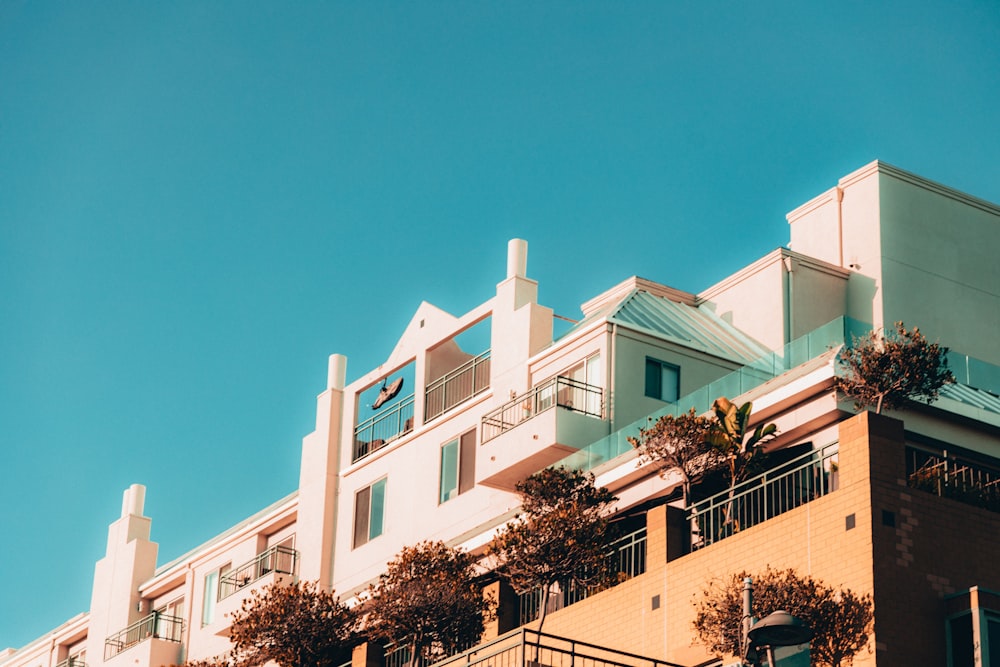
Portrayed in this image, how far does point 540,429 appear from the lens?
127ft

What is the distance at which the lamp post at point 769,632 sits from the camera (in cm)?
2345

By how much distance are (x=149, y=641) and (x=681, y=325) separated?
18.9m

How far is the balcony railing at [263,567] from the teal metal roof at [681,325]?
10.8m

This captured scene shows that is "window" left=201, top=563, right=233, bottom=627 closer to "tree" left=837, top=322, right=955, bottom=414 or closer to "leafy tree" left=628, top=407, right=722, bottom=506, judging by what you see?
"leafy tree" left=628, top=407, right=722, bottom=506

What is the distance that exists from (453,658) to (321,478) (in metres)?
15.7

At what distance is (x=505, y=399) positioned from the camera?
4194 centimetres

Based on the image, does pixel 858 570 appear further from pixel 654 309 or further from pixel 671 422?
pixel 654 309

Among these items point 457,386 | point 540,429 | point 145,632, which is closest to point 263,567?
point 145,632

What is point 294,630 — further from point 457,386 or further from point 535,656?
point 535,656

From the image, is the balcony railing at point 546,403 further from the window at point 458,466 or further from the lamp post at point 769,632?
the lamp post at point 769,632

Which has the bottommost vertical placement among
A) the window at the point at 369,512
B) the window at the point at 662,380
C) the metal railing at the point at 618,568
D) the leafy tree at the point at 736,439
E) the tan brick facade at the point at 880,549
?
the tan brick facade at the point at 880,549

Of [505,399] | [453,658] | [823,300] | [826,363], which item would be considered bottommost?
[453,658]

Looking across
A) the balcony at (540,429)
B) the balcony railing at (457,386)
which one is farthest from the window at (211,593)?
the balcony at (540,429)

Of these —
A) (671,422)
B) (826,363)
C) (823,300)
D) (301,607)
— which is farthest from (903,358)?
(301,607)
